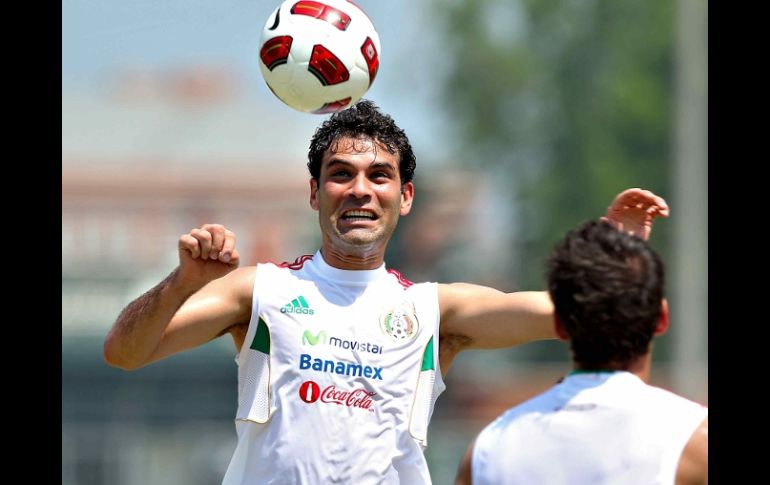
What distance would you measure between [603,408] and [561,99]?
152ft

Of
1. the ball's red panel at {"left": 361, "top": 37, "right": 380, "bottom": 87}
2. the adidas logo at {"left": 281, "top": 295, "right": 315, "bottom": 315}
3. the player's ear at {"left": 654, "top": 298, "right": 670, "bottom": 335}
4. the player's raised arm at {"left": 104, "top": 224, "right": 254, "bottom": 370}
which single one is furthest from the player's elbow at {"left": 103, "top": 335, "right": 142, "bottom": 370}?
the player's ear at {"left": 654, "top": 298, "right": 670, "bottom": 335}

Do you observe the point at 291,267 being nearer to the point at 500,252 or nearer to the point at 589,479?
the point at 589,479

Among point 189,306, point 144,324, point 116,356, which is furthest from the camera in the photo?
point 189,306

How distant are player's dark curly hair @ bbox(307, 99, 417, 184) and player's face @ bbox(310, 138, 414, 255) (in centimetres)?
4

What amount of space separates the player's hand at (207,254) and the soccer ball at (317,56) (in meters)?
1.16

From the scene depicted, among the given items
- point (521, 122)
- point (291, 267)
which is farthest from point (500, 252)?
point (291, 267)

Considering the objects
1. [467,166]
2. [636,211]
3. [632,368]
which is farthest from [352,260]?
[467,166]

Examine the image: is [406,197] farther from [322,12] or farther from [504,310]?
[322,12]

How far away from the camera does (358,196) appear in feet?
22.2

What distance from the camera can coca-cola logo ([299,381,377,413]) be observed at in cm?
649

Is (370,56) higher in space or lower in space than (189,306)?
higher

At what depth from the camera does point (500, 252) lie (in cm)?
4372

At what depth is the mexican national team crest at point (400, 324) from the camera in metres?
6.75
